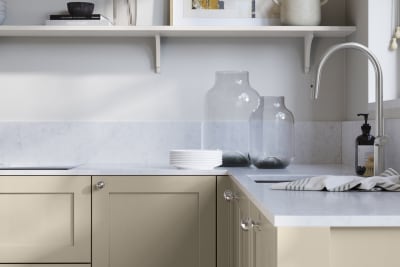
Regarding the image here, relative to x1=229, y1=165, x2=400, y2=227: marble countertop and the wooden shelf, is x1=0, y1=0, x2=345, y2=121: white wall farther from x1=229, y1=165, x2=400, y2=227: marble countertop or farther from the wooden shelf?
x1=229, y1=165, x2=400, y2=227: marble countertop

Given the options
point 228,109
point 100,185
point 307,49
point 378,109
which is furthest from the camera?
point 307,49

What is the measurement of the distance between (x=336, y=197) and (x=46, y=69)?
1.95 m

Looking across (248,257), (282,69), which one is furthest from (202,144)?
(248,257)

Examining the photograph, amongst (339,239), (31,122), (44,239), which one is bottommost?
(44,239)

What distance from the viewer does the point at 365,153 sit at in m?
2.61

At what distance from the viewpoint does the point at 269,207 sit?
1.54 metres

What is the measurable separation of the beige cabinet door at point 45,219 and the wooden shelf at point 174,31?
0.71 meters

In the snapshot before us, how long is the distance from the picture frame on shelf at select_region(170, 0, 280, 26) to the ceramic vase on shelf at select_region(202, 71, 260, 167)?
281 mm

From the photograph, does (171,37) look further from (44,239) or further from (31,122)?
(44,239)

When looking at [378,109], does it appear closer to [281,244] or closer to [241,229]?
[241,229]

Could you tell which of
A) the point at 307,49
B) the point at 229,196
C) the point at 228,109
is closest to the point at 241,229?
the point at 229,196

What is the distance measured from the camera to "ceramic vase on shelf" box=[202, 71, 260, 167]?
317cm

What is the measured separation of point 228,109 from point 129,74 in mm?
513

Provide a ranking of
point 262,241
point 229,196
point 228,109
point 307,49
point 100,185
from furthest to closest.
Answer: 1. point 307,49
2. point 228,109
3. point 100,185
4. point 229,196
5. point 262,241
